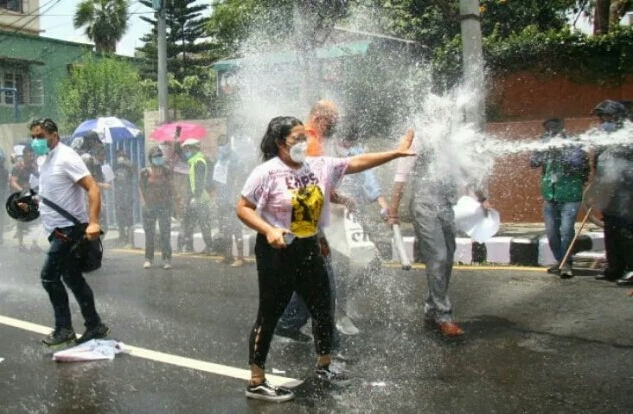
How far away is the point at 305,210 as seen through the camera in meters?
4.20

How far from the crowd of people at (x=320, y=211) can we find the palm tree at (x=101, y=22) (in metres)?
37.9

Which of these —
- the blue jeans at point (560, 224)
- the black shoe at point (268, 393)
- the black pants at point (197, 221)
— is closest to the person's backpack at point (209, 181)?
the black pants at point (197, 221)

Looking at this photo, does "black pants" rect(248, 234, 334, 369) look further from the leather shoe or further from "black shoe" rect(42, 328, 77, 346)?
"black shoe" rect(42, 328, 77, 346)

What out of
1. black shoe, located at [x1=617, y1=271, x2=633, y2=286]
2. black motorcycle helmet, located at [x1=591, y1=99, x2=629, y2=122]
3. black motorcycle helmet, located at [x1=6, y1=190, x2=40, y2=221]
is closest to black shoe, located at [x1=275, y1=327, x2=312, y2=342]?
black motorcycle helmet, located at [x1=6, y1=190, x2=40, y2=221]

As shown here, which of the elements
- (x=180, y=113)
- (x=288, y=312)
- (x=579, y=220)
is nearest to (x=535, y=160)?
(x=579, y=220)

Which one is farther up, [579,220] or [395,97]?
[395,97]

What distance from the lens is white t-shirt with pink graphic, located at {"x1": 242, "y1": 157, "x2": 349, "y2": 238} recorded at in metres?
4.17

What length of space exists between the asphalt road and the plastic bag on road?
6cm

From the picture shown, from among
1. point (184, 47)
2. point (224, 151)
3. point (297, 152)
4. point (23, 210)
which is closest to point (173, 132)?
point (224, 151)

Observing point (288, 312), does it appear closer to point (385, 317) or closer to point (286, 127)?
point (385, 317)

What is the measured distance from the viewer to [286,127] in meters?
4.25

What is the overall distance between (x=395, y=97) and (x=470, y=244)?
7110 mm

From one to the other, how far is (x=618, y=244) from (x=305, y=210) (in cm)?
442

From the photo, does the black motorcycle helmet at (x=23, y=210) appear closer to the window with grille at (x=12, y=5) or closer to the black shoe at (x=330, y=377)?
the black shoe at (x=330, y=377)
